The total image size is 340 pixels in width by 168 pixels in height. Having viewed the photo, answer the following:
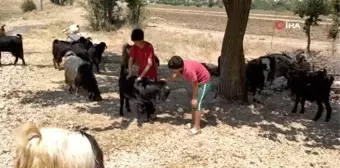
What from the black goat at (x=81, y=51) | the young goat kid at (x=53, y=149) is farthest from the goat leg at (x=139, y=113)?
the black goat at (x=81, y=51)

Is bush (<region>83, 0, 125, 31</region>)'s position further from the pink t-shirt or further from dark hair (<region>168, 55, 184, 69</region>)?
dark hair (<region>168, 55, 184, 69</region>)

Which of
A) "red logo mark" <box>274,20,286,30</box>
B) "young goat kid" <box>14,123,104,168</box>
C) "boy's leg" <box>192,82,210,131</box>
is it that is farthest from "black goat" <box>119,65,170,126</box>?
"red logo mark" <box>274,20,286,30</box>

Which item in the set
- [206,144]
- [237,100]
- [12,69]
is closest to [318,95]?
[237,100]

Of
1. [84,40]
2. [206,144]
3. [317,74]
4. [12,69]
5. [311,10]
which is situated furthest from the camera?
[311,10]

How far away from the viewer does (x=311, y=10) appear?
23.2 metres

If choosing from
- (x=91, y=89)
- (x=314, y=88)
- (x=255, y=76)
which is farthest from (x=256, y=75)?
(x=91, y=89)

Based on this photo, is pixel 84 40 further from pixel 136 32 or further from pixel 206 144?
pixel 206 144

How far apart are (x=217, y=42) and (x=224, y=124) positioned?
53.3 feet

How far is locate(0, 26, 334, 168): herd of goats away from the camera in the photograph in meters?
4.14

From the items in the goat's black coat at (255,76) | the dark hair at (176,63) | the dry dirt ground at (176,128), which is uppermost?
the dark hair at (176,63)

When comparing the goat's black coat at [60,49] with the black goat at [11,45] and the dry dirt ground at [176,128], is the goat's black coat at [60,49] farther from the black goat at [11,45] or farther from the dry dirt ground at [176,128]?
the black goat at [11,45]

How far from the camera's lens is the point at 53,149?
4148 millimetres

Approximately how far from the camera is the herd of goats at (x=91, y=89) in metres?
4.14

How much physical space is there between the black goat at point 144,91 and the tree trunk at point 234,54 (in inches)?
84.2
